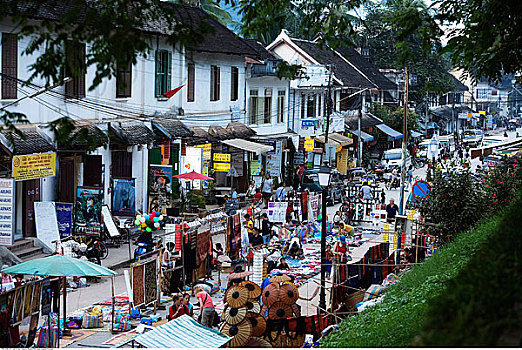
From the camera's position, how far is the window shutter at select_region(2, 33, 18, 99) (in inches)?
792

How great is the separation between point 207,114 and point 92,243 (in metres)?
14.8

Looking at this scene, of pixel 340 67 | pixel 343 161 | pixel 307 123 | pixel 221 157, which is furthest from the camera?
pixel 340 67

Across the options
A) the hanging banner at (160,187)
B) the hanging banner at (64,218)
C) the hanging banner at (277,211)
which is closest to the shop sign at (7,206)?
the hanging banner at (64,218)

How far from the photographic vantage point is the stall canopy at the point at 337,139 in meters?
46.1

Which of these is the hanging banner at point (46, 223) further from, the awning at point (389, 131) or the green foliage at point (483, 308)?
A: the awning at point (389, 131)

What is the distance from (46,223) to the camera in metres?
20.6

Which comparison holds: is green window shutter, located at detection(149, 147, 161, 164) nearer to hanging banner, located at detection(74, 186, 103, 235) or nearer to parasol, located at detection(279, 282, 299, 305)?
hanging banner, located at detection(74, 186, 103, 235)

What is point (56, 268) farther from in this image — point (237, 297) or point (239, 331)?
point (239, 331)

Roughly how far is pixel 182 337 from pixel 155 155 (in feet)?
62.4

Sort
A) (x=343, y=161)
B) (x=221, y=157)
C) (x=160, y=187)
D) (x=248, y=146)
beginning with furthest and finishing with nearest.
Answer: (x=343, y=161) → (x=248, y=146) → (x=221, y=157) → (x=160, y=187)

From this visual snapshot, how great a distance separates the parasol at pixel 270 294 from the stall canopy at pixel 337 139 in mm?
33254

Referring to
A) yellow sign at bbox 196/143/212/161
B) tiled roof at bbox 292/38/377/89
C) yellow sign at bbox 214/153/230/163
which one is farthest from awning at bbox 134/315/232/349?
tiled roof at bbox 292/38/377/89

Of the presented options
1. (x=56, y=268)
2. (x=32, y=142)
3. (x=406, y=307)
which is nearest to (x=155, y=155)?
(x=32, y=142)

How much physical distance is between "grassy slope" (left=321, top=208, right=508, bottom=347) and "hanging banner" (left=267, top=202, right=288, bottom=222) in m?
10.5
